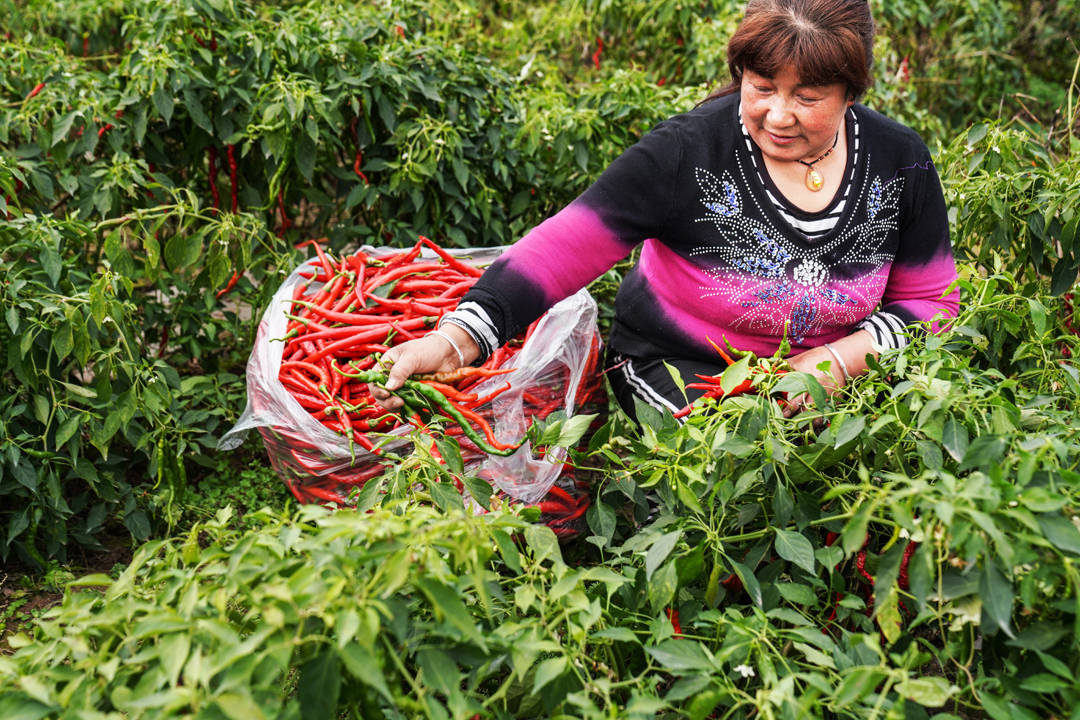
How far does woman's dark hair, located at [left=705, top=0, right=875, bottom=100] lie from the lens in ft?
6.50

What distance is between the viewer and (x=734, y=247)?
7.21 feet

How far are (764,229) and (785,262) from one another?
90mm

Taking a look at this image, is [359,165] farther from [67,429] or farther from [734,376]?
[734,376]

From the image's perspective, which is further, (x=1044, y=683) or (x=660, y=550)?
(x=660, y=550)

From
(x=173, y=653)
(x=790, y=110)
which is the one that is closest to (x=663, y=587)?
(x=173, y=653)

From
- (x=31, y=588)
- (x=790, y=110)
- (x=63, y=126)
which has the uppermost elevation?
(x=790, y=110)

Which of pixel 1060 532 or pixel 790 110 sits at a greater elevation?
pixel 790 110

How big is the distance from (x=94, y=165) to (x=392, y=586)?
2104mm

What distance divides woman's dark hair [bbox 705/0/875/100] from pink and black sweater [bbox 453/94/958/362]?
0.22m

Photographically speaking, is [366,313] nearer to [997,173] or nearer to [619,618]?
[619,618]

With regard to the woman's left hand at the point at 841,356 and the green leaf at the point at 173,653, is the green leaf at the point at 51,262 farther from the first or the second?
the woman's left hand at the point at 841,356

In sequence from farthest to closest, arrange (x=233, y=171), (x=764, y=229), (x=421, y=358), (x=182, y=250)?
(x=233, y=171)
(x=182, y=250)
(x=764, y=229)
(x=421, y=358)

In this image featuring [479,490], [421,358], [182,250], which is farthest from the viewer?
[182,250]

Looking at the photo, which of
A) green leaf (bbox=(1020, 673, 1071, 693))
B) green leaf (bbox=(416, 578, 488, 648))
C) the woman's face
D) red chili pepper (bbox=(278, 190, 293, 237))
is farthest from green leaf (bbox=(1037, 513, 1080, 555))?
red chili pepper (bbox=(278, 190, 293, 237))
